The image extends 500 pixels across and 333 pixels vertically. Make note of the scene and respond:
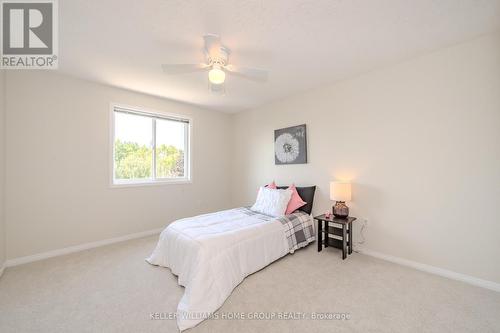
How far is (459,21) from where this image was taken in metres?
1.85

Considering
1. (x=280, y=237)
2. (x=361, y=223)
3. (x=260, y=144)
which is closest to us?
(x=280, y=237)

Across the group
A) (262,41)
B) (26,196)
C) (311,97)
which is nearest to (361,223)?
(311,97)

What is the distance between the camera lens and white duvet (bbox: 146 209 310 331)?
5.69 feet

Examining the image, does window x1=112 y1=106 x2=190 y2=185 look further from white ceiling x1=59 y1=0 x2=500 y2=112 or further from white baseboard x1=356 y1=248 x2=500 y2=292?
white baseboard x1=356 y1=248 x2=500 y2=292

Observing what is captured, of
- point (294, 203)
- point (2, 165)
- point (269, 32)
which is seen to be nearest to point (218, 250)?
point (294, 203)

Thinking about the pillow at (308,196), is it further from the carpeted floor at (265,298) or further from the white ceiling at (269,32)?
the white ceiling at (269,32)

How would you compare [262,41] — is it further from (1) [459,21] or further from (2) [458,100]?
(2) [458,100]

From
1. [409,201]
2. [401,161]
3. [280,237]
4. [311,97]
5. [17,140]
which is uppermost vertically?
[311,97]

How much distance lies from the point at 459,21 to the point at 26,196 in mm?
5148

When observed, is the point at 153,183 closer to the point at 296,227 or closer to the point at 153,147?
the point at 153,147

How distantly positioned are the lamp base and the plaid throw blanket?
0.46 m

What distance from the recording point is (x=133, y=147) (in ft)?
11.7

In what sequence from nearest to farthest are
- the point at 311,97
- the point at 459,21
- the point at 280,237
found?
the point at 459,21
the point at 280,237
the point at 311,97

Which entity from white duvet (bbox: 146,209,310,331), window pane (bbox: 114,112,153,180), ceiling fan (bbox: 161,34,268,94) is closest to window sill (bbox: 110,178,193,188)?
window pane (bbox: 114,112,153,180)
